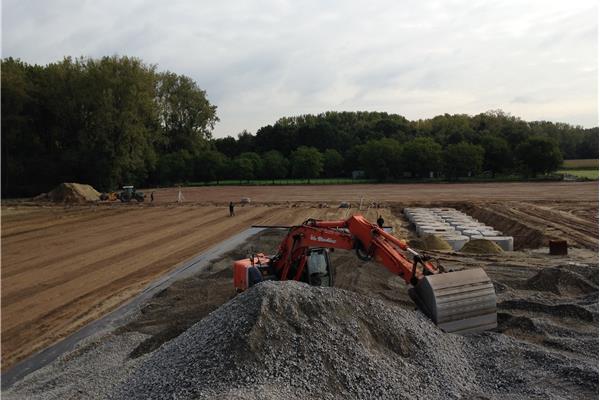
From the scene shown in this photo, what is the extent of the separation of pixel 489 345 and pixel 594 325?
310 centimetres

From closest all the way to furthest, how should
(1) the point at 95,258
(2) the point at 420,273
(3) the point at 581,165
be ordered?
(2) the point at 420,273 → (1) the point at 95,258 → (3) the point at 581,165

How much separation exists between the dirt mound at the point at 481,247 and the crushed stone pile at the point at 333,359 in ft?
36.0

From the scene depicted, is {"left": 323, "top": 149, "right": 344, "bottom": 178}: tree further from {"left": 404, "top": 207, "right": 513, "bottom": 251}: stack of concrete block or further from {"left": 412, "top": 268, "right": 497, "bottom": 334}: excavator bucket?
{"left": 412, "top": 268, "right": 497, "bottom": 334}: excavator bucket

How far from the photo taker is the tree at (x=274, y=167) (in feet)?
261

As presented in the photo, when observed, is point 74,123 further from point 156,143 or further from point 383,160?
point 383,160

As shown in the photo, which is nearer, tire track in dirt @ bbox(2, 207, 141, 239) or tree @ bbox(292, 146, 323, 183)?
tire track in dirt @ bbox(2, 207, 141, 239)

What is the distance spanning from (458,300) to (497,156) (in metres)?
65.8

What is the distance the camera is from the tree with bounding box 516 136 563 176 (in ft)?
203

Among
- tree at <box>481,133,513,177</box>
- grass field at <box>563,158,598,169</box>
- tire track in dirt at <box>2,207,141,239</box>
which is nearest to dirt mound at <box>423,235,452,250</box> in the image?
tire track in dirt at <box>2,207,141,239</box>

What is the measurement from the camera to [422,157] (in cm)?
6969

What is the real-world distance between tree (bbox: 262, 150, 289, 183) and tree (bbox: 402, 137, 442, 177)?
19.3 metres

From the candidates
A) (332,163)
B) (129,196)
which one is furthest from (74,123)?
(332,163)

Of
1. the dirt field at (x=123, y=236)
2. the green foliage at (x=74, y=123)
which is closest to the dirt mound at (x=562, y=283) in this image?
the dirt field at (x=123, y=236)

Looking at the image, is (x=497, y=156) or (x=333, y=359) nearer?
(x=333, y=359)
